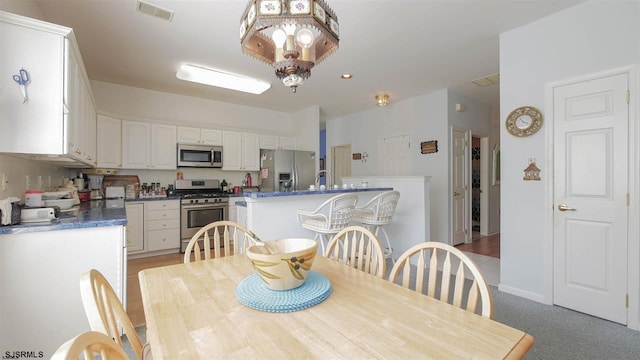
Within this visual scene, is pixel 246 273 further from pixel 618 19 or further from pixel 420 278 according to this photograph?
pixel 618 19

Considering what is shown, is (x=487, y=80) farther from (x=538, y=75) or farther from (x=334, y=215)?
(x=334, y=215)

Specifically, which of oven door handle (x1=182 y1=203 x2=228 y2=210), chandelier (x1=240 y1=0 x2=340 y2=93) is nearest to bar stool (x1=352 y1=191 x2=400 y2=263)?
chandelier (x1=240 y1=0 x2=340 y2=93)

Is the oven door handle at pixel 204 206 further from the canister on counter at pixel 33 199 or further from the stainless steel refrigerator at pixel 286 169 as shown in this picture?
the canister on counter at pixel 33 199

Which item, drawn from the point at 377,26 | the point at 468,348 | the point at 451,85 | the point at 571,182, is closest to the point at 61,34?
the point at 377,26

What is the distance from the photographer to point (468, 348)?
714mm

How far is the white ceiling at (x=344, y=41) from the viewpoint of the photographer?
7.54 ft

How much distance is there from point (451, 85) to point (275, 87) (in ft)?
9.01

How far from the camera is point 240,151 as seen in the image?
5.09 metres

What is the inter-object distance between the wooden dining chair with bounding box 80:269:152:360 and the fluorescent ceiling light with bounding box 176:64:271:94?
321 cm

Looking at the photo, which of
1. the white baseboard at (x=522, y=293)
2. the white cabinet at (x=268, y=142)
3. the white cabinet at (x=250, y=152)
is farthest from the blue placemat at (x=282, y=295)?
the white cabinet at (x=268, y=142)

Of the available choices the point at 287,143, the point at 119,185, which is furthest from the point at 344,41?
the point at 119,185

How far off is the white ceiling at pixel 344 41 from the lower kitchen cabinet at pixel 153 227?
6.10ft

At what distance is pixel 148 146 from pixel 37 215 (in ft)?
8.85

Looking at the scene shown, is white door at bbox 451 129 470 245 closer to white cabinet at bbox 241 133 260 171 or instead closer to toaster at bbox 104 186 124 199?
white cabinet at bbox 241 133 260 171
